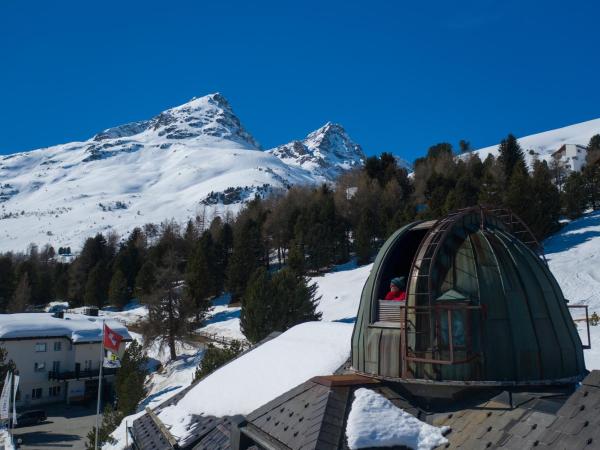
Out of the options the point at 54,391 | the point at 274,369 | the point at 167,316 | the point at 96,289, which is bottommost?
the point at 54,391

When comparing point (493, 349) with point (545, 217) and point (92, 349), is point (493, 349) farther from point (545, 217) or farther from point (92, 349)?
point (545, 217)

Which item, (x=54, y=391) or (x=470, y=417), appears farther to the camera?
(x=54, y=391)

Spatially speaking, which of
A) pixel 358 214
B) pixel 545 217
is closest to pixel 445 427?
pixel 545 217

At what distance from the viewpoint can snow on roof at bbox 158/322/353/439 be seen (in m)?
16.6

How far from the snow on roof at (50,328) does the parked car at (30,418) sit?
345 inches

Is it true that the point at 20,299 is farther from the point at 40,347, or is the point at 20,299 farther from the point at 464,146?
the point at 464,146

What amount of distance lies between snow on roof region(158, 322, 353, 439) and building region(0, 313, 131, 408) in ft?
96.0

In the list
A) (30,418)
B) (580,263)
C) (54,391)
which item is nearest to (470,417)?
(30,418)

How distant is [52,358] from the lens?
46.2m

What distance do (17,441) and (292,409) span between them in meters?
25.6

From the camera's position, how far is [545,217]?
5366 centimetres

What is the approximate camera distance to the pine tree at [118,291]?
75.5 metres

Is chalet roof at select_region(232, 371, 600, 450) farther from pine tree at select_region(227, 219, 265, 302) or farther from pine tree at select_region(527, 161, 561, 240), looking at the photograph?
pine tree at select_region(227, 219, 265, 302)

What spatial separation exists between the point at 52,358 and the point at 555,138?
164m
